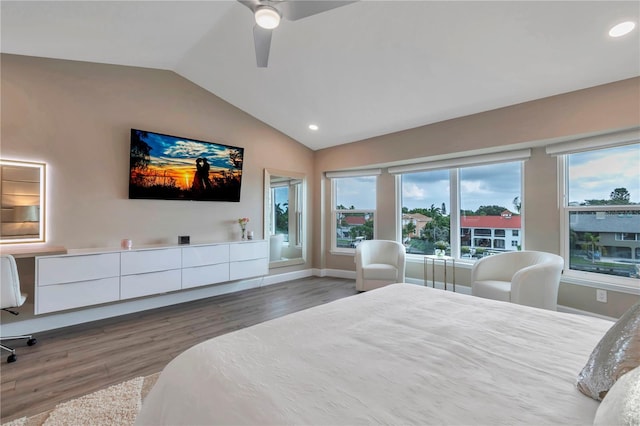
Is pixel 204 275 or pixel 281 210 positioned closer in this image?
pixel 204 275

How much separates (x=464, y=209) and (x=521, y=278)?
1.78m

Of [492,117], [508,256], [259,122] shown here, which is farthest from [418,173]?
[259,122]

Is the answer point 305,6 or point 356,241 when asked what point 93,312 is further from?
point 356,241

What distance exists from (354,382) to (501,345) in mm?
737

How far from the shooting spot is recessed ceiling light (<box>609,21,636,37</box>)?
2.31 metres

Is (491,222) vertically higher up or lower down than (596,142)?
lower down

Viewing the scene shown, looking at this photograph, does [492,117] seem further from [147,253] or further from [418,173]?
[147,253]

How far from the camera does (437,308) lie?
1740 mm

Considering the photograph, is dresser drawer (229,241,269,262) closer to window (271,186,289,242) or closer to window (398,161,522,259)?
window (271,186,289,242)

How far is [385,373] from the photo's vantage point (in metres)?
1.01

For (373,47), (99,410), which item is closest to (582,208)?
(373,47)

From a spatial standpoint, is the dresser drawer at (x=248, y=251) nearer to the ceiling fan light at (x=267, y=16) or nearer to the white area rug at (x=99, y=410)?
the white area rug at (x=99, y=410)

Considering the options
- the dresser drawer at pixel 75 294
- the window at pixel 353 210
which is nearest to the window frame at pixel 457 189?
the window at pixel 353 210

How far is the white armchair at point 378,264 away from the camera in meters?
4.36
